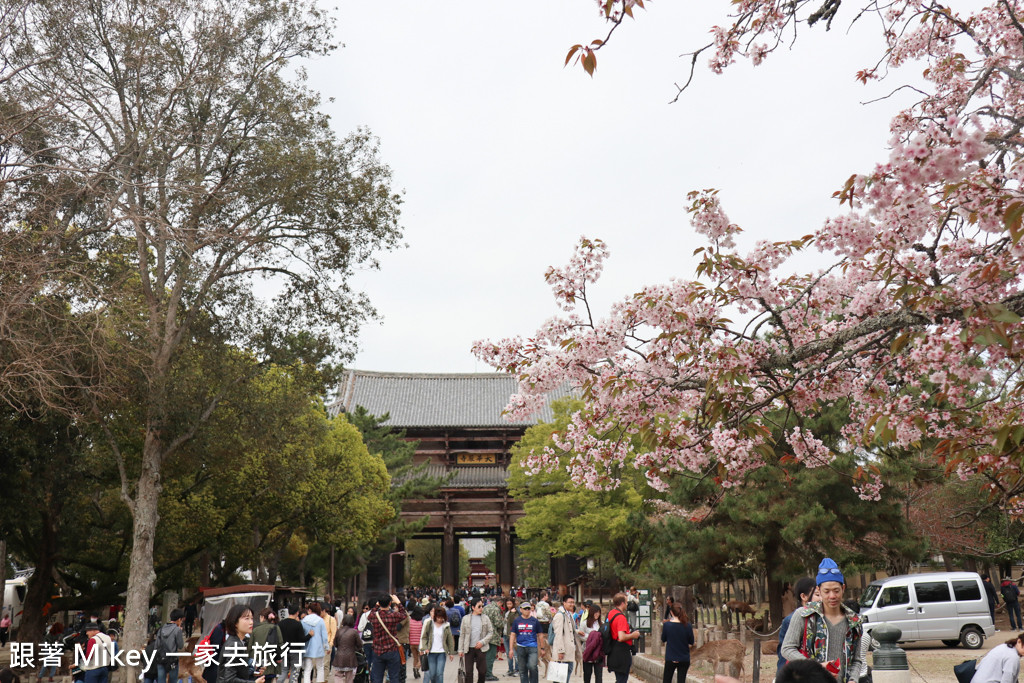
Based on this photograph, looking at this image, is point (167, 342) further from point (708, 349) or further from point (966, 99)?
point (966, 99)

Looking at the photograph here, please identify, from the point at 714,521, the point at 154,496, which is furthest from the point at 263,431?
the point at 714,521

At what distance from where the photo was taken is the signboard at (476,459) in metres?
48.0

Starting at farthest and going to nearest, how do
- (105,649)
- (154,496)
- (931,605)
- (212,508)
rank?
(212,508) < (931,605) < (154,496) < (105,649)

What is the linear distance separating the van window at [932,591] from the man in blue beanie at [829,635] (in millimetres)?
16238

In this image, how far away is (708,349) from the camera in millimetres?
7094

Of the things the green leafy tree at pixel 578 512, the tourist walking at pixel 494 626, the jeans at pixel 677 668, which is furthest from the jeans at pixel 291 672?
the green leafy tree at pixel 578 512

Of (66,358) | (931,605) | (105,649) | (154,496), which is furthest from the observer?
(931,605)

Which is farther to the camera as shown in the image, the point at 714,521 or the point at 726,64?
the point at 714,521

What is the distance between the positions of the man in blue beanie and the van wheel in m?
16.7

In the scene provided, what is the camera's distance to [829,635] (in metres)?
5.18

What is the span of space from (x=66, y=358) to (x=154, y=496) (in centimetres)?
422

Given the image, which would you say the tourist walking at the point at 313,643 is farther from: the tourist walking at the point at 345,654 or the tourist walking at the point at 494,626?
the tourist walking at the point at 494,626

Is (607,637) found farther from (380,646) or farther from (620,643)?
(380,646)

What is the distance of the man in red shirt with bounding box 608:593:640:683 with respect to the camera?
11367 millimetres
